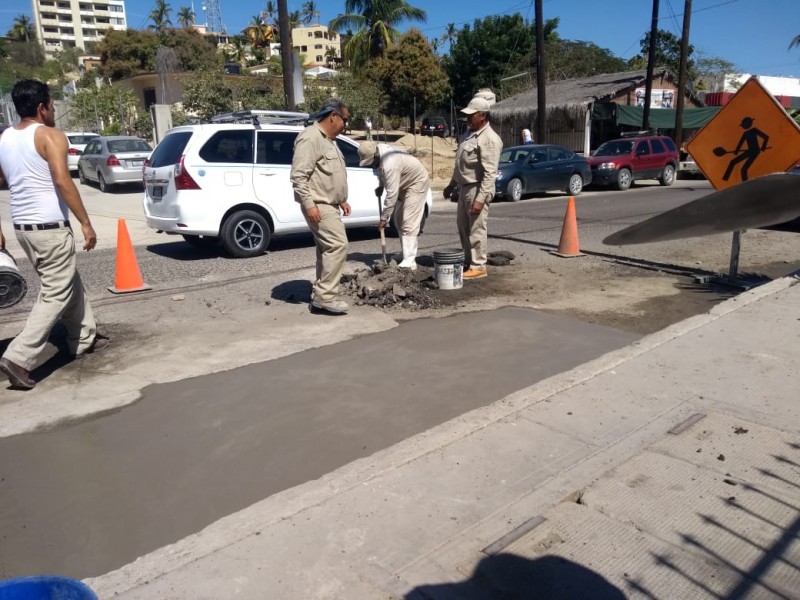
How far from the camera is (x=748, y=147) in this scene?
6742mm

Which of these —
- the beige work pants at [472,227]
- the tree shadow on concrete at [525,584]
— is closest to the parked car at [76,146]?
the beige work pants at [472,227]

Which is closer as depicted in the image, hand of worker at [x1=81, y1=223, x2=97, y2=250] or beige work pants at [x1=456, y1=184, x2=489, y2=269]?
hand of worker at [x1=81, y1=223, x2=97, y2=250]

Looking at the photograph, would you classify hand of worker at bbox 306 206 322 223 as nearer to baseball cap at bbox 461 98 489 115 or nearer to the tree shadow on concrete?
baseball cap at bbox 461 98 489 115

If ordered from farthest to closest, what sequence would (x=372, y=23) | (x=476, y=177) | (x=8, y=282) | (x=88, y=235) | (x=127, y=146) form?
(x=372, y=23)
(x=127, y=146)
(x=476, y=177)
(x=8, y=282)
(x=88, y=235)

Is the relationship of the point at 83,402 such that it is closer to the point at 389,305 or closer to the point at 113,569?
the point at 113,569

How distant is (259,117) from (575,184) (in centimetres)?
1277

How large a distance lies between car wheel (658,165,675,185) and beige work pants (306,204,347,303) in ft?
67.7

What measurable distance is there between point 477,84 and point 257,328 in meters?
47.5

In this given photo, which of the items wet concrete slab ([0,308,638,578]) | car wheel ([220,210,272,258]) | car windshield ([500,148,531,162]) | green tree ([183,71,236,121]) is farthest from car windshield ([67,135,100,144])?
wet concrete slab ([0,308,638,578])

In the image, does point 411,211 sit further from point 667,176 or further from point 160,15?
point 160,15

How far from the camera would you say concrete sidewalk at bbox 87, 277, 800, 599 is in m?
2.66

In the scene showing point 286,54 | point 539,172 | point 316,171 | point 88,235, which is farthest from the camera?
point 539,172

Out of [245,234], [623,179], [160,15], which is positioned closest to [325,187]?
[245,234]

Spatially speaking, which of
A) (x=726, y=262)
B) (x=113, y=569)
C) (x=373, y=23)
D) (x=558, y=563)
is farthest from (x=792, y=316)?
(x=373, y=23)
